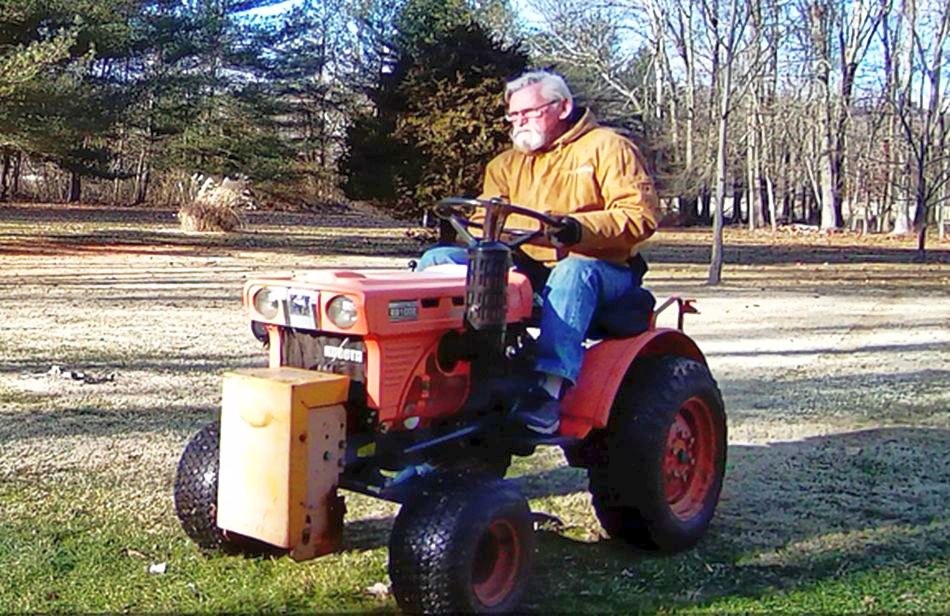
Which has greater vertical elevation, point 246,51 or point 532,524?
point 246,51

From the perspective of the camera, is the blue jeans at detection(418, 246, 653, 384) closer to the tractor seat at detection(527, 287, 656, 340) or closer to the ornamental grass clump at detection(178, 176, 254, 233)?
the tractor seat at detection(527, 287, 656, 340)

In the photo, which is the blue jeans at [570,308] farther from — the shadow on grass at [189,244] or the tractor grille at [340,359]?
the shadow on grass at [189,244]

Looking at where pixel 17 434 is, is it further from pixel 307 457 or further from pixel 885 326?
pixel 885 326

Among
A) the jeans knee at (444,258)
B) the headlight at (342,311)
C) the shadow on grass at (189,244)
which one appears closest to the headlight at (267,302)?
the headlight at (342,311)

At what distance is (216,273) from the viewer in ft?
51.6

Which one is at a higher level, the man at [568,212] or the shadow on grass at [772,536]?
the man at [568,212]

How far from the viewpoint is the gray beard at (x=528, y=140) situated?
4180 millimetres

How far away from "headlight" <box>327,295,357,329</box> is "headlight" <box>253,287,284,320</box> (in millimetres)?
253

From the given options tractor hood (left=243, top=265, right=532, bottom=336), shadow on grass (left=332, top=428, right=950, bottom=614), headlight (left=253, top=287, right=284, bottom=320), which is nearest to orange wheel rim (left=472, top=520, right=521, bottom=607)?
shadow on grass (left=332, top=428, right=950, bottom=614)

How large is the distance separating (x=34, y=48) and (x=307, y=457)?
16.2 metres

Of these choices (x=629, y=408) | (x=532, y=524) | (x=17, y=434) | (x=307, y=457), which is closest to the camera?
(x=307, y=457)

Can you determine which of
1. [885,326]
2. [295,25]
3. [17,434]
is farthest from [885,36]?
[17,434]

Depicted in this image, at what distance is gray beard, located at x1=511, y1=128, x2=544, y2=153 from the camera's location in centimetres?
418

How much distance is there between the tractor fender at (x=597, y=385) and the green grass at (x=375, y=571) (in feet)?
1.78
